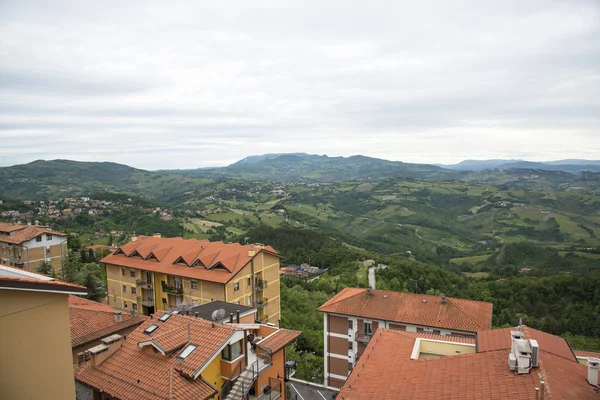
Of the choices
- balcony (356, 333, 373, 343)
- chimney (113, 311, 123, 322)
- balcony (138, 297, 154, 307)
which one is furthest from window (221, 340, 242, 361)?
balcony (138, 297, 154, 307)

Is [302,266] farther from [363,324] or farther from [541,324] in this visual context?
[363,324]

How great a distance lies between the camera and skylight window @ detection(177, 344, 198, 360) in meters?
12.3

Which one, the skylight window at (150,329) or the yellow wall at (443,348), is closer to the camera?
the skylight window at (150,329)

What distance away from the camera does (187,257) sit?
108 ft

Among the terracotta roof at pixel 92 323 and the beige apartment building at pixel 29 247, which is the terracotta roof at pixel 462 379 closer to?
the terracotta roof at pixel 92 323

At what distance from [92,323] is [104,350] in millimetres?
6406

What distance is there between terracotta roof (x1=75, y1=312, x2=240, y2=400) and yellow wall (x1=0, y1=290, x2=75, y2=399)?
13.3ft

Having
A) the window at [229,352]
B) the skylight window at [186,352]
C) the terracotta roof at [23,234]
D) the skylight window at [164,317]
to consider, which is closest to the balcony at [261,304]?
the skylight window at [164,317]

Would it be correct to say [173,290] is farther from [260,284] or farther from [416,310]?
[416,310]

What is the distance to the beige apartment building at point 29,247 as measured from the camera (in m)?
44.3

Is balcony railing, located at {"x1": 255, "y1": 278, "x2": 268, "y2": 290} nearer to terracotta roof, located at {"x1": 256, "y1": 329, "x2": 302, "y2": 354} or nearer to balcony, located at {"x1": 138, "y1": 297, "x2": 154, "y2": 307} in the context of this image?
balcony, located at {"x1": 138, "y1": 297, "x2": 154, "y2": 307}

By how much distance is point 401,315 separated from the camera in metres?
25.4

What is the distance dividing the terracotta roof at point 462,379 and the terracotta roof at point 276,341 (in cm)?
326

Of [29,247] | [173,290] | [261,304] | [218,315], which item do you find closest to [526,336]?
[218,315]
